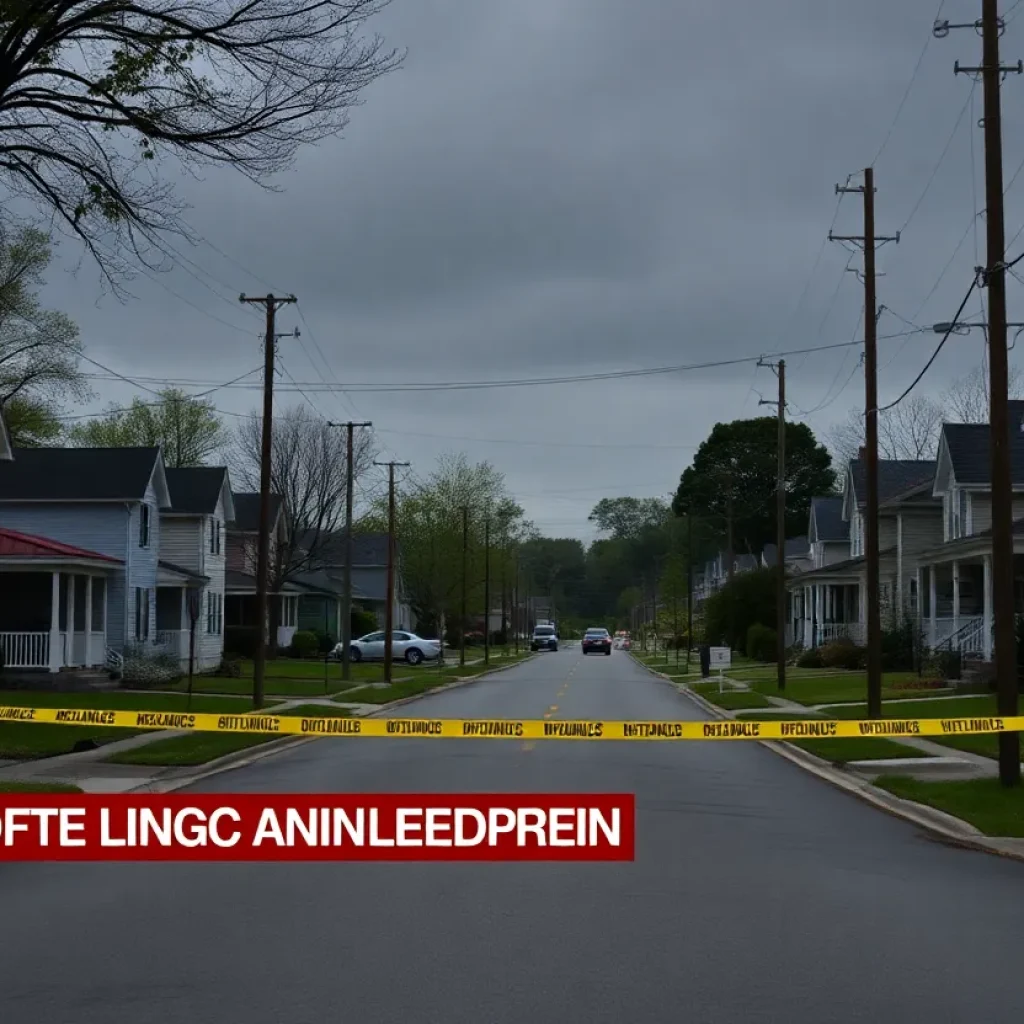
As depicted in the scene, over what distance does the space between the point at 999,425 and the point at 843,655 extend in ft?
130

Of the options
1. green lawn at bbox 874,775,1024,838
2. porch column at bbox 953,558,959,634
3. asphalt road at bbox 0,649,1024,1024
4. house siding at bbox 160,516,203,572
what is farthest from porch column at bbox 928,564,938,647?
asphalt road at bbox 0,649,1024,1024

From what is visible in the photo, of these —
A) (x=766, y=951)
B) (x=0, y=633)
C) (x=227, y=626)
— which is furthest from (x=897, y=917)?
(x=227, y=626)

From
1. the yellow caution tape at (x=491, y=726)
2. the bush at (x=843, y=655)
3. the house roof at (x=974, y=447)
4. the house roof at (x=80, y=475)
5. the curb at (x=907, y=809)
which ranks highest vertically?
the house roof at (x=974, y=447)

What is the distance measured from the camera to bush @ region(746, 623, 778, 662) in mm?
68213

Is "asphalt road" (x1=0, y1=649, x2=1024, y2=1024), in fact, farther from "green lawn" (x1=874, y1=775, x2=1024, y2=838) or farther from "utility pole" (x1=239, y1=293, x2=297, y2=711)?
"utility pole" (x1=239, y1=293, x2=297, y2=711)

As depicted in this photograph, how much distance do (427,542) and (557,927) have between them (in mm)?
80664

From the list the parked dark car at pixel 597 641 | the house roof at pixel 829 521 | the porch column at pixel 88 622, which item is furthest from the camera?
the parked dark car at pixel 597 641

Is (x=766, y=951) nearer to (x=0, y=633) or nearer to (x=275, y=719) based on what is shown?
(x=275, y=719)

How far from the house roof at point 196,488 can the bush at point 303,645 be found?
46.4 ft

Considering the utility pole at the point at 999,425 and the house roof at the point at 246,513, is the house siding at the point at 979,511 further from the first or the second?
the house roof at the point at 246,513

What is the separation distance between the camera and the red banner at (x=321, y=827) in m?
13.5

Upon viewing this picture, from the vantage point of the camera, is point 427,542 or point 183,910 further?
point 427,542

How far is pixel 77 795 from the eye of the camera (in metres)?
16.5

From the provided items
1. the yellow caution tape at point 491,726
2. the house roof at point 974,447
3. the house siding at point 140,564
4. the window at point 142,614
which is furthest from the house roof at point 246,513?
the yellow caution tape at point 491,726
